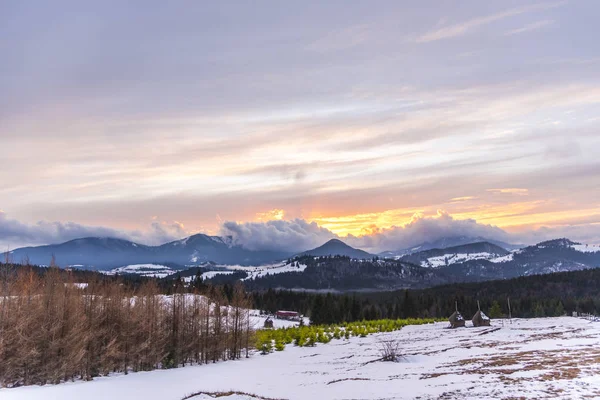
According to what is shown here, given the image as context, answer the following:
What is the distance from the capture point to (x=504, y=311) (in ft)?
468

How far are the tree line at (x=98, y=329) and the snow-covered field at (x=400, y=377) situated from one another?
268 cm

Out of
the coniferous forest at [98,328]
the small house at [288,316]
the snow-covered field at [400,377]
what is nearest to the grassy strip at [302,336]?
the coniferous forest at [98,328]

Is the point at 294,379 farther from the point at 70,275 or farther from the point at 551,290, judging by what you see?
the point at 551,290

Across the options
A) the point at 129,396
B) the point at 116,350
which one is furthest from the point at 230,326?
the point at 129,396

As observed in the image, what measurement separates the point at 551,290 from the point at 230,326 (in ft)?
562

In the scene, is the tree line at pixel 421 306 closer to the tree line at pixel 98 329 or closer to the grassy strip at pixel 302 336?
the grassy strip at pixel 302 336

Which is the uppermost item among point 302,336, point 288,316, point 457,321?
point 302,336

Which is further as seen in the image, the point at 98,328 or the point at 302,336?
the point at 302,336

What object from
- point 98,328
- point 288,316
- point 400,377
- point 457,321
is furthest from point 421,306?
point 400,377

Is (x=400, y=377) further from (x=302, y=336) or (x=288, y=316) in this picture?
(x=288, y=316)

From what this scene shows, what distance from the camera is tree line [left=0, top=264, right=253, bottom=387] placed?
38438 millimetres

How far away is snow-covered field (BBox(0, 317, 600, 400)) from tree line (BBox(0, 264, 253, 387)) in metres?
2.68

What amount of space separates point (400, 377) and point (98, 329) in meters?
31.0

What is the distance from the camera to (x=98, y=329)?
4662cm
